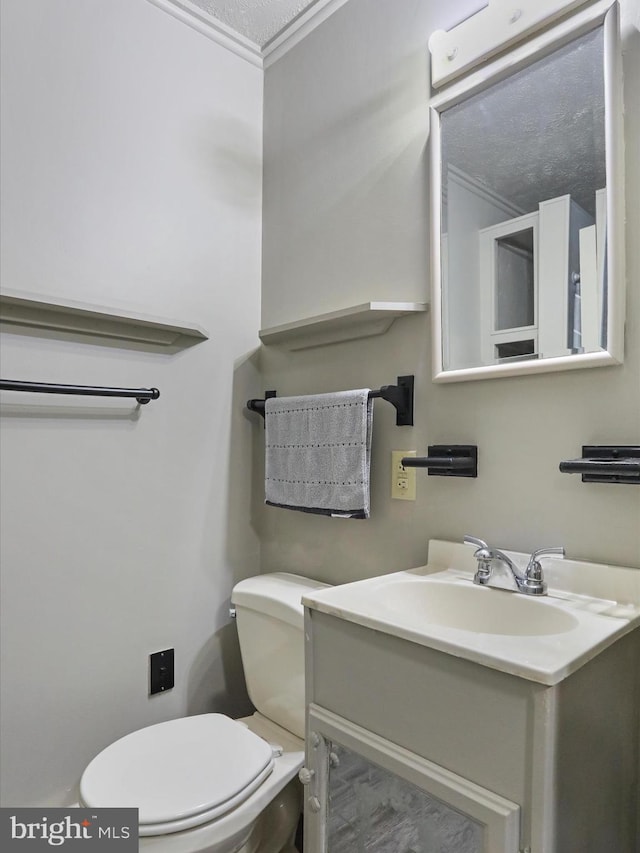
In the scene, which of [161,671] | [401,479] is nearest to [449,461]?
[401,479]

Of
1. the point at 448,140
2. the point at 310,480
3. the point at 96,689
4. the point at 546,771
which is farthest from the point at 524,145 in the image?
the point at 96,689

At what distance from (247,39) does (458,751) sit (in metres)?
2.07

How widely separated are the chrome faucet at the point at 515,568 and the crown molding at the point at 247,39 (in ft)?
5.27

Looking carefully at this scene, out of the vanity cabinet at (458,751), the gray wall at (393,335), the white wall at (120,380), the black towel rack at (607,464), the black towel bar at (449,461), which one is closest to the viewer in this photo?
the vanity cabinet at (458,751)

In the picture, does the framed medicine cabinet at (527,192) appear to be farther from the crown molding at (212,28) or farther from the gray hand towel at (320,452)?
the crown molding at (212,28)

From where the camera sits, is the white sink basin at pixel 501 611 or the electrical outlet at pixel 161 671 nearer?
the white sink basin at pixel 501 611

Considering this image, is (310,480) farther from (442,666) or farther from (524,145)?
(524,145)

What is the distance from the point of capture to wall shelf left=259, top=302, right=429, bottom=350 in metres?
1.38

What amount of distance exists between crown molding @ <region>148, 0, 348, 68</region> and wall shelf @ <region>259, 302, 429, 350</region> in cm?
93

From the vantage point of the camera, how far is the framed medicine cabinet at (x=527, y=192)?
107 cm

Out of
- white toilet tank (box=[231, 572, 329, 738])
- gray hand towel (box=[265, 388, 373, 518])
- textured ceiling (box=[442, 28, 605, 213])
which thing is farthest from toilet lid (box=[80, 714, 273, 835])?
textured ceiling (box=[442, 28, 605, 213])

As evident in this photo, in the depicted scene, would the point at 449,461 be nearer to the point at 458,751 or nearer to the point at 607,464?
→ the point at 607,464

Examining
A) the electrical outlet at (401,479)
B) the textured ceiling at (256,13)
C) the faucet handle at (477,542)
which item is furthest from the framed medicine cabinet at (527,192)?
the textured ceiling at (256,13)

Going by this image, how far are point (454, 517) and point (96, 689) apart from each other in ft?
3.44
